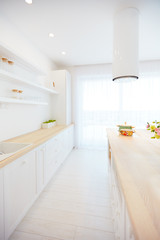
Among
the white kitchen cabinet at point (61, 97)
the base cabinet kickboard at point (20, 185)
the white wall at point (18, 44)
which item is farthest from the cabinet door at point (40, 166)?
the white kitchen cabinet at point (61, 97)

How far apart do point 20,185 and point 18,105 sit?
1.35m

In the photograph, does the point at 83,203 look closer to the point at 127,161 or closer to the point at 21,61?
the point at 127,161

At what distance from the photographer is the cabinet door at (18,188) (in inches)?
Answer: 47.7

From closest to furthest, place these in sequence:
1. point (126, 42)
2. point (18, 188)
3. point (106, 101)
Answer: point (18, 188)
point (126, 42)
point (106, 101)

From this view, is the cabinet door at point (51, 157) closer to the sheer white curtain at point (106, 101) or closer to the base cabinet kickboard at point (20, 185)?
the base cabinet kickboard at point (20, 185)

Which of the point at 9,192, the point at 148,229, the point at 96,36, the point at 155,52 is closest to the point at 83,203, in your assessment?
the point at 9,192

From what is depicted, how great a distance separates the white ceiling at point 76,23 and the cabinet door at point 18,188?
6.64ft

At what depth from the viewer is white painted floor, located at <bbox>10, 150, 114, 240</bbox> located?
1338 millimetres

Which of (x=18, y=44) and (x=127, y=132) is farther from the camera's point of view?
(x=18, y=44)

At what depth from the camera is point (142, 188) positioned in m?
0.71

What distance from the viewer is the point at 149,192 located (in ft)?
2.22

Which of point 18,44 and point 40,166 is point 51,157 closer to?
point 40,166

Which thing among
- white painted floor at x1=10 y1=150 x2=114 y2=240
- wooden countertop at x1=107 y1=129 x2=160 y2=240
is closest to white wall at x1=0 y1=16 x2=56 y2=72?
wooden countertop at x1=107 y1=129 x2=160 y2=240

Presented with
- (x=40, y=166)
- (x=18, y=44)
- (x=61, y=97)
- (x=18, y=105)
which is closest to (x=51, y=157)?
(x=40, y=166)
